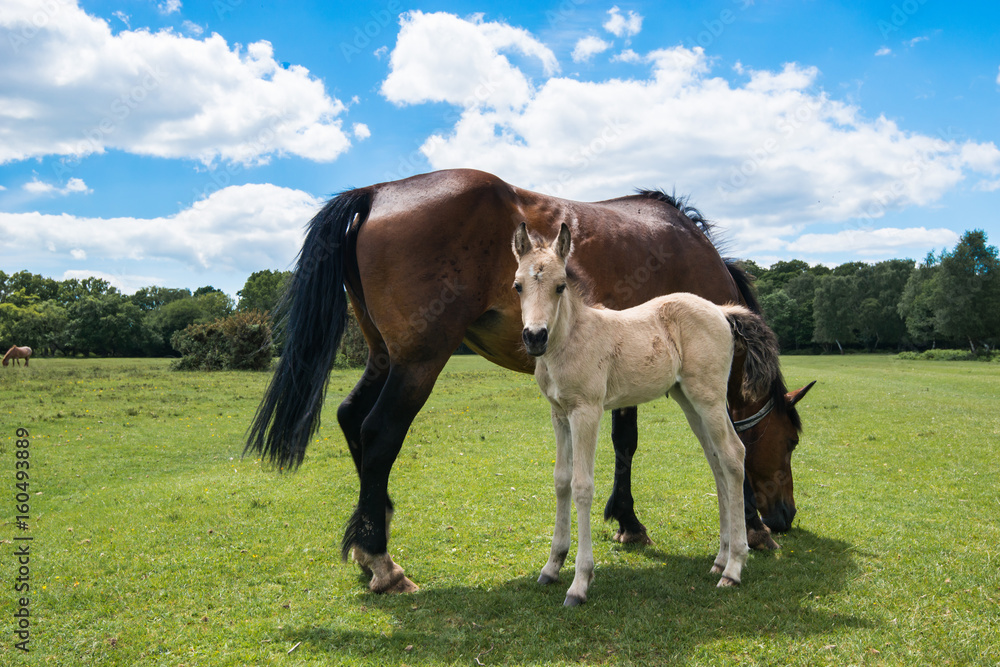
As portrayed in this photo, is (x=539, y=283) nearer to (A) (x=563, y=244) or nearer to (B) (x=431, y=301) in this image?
(A) (x=563, y=244)

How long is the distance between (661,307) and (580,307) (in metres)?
0.86

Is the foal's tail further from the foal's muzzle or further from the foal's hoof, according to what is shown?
the foal's muzzle

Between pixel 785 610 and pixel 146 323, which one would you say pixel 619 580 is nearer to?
pixel 785 610

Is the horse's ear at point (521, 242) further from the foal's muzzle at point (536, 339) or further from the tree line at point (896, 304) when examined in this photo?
the tree line at point (896, 304)

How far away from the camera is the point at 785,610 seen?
4.12m

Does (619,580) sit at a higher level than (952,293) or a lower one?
lower

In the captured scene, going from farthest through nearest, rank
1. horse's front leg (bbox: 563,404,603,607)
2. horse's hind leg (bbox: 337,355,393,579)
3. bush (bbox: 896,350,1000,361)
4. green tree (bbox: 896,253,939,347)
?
green tree (bbox: 896,253,939,347) < bush (bbox: 896,350,1000,361) < horse's hind leg (bbox: 337,355,393,579) < horse's front leg (bbox: 563,404,603,607)

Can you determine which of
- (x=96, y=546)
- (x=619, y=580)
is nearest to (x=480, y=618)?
(x=619, y=580)

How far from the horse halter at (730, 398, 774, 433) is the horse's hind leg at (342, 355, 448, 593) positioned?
9.88 feet

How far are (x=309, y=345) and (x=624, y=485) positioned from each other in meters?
3.49

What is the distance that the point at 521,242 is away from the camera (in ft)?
13.3

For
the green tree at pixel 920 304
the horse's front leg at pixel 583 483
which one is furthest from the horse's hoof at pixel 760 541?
the green tree at pixel 920 304

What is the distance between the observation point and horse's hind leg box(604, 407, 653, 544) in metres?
5.84

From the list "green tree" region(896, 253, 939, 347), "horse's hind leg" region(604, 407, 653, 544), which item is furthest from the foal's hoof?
"green tree" region(896, 253, 939, 347)
